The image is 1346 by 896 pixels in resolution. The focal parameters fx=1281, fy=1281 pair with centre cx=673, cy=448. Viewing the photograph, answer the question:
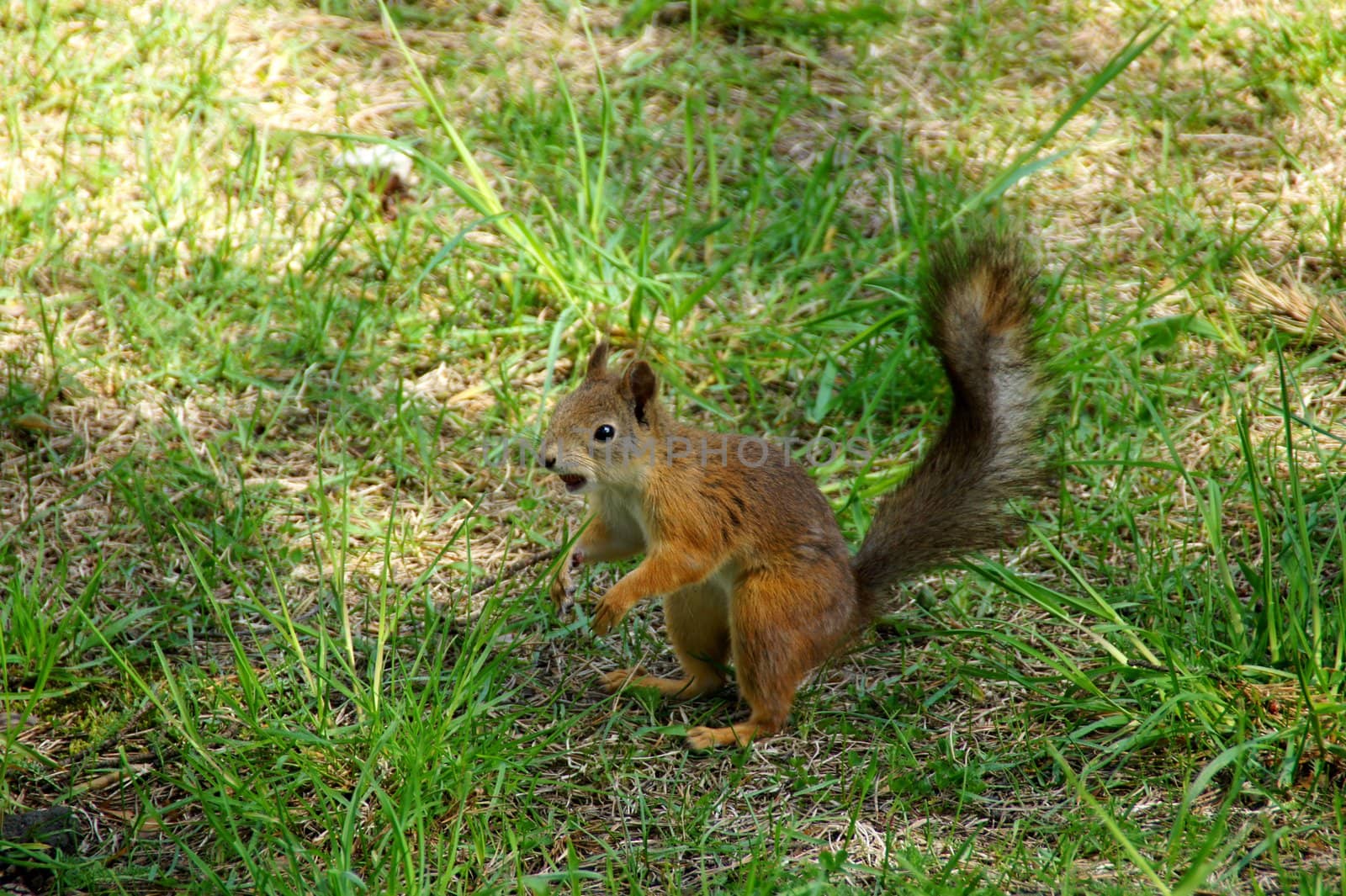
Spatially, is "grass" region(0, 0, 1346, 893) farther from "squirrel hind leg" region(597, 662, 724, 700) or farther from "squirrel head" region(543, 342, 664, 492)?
"squirrel head" region(543, 342, 664, 492)

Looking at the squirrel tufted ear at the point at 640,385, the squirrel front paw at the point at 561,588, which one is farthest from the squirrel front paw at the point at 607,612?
the squirrel tufted ear at the point at 640,385

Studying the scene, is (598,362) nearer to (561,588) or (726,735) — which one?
(561,588)

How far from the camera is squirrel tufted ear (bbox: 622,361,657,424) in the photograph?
7.88ft

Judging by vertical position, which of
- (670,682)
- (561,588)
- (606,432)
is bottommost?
(670,682)

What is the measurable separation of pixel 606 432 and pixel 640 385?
117 millimetres

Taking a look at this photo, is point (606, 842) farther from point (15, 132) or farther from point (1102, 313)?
point (15, 132)

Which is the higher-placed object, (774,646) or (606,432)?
(606,432)

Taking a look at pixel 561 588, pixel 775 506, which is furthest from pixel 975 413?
pixel 561 588

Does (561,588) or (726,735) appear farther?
(561,588)

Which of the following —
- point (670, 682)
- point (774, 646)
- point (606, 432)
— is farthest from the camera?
point (670, 682)

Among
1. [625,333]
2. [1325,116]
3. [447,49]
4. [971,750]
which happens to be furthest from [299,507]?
[1325,116]

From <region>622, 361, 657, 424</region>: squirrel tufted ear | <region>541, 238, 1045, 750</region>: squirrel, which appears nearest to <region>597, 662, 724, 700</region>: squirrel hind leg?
<region>541, 238, 1045, 750</region>: squirrel

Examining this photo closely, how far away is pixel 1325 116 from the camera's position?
3762 mm

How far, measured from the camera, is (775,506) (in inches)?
94.3
